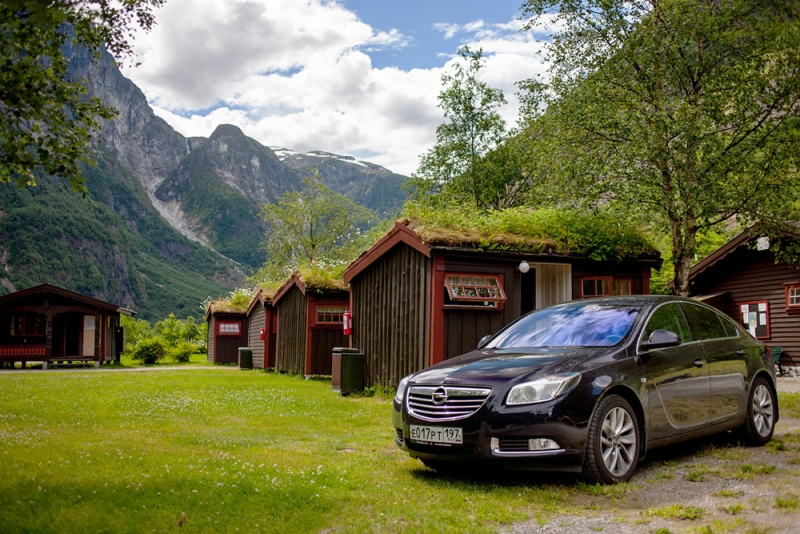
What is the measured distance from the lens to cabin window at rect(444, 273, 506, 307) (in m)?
13.4

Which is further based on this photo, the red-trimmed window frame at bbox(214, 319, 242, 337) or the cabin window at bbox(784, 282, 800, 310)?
the red-trimmed window frame at bbox(214, 319, 242, 337)

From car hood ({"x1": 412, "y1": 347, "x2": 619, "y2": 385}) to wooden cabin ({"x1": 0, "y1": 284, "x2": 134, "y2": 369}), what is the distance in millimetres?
29183

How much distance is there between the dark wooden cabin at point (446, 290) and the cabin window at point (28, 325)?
25.6 metres

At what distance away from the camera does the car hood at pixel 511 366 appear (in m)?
5.83

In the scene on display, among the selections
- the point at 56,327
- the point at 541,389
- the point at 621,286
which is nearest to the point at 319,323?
the point at 621,286

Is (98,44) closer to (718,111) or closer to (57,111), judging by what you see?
(57,111)

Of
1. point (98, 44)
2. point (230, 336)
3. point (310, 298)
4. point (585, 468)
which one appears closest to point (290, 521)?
point (585, 468)

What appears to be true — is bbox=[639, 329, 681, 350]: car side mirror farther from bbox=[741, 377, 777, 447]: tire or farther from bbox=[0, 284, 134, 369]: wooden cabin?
bbox=[0, 284, 134, 369]: wooden cabin

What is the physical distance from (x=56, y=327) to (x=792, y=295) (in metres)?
35.0

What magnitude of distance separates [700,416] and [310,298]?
16707mm

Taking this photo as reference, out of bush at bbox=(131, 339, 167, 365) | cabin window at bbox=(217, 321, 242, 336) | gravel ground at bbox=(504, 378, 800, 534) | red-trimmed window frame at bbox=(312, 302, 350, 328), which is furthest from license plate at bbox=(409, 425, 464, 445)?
bush at bbox=(131, 339, 167, 365)

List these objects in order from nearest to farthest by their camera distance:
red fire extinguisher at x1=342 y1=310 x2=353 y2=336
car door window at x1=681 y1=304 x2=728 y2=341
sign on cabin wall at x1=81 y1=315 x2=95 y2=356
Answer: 1. car door window at x1=681 y1=304 x2=728 y2=341
2. red fire extinguisher at x1=342 y1=310 x2=353 y2=336
3. sign on cabin wall at x1=81 y1=315 x2=95 y2=356

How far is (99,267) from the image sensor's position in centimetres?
13388

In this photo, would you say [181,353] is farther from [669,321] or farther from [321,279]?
[669,321]
